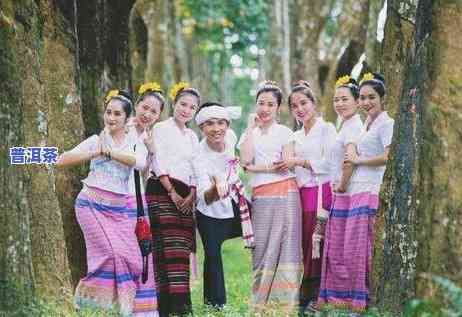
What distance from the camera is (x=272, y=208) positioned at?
377 inches

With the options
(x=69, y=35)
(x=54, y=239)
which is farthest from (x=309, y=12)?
(x=54, y=239)

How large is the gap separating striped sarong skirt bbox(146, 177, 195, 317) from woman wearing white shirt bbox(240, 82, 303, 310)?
677 mm

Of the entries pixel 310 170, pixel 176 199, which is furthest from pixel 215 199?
pixel 310 170

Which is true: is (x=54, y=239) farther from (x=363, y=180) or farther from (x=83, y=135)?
(x=363, y=180)

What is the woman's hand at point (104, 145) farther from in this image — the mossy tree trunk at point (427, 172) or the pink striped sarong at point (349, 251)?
the mossy tree trunk at point (427, 172)

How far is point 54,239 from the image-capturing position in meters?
7.83

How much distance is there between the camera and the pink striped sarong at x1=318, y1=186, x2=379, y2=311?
29.7ft

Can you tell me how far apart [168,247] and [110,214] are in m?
0.81

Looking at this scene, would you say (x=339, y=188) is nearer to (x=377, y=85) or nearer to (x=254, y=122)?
(x=377, y=85)

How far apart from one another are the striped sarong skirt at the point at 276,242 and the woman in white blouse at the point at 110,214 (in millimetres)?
1180

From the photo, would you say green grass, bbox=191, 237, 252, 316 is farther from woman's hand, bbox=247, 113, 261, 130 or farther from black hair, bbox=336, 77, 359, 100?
black hair, bbox=336, 77, 359, 100

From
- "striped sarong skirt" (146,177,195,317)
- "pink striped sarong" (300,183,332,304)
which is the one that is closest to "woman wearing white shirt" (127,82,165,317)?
"striped sarong skirt" (146,177,195,317)

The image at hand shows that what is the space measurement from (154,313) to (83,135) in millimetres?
1926

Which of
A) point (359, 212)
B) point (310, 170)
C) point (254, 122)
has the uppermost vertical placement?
point (254, 122)
